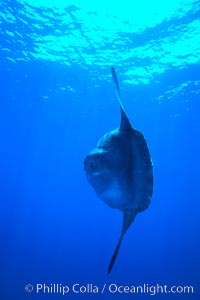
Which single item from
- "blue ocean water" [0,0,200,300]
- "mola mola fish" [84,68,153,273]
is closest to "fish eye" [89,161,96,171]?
"mola mola fish" [84,68,153,273]

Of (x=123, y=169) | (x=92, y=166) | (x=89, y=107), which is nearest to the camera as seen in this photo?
(x=92, y=166)

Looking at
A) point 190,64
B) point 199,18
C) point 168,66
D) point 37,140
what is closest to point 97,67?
point 168,66

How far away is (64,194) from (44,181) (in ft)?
29.5

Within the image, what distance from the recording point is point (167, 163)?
47.2 m

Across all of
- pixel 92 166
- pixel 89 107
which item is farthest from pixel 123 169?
pixel 89 107

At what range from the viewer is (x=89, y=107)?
2938 centimetres

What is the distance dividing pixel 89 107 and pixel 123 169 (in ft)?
89.1

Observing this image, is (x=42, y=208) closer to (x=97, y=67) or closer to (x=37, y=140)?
(x=37, y=140)

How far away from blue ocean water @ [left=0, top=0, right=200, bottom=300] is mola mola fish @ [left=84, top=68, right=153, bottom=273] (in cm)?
1366

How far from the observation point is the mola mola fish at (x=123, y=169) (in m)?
2.41

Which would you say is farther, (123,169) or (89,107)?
(89,107)

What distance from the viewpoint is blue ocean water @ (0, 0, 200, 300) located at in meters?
16.3

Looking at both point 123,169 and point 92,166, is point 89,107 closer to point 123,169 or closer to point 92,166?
point 123,169

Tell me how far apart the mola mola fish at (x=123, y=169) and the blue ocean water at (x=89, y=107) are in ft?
44.8
